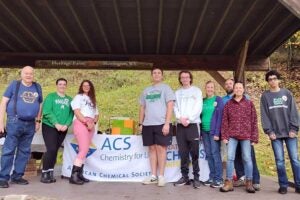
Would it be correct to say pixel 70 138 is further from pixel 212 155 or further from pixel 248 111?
pixel 248 111

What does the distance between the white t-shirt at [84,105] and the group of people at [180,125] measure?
0.05ft

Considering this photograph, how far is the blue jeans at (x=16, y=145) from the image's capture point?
18.7 feet

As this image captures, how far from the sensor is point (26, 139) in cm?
589

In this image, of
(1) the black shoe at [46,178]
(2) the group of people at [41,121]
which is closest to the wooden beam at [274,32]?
(2) the group of people at [41,121]

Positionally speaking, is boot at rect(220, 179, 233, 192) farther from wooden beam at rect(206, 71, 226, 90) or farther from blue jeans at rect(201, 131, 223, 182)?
wooden beam at rect(206, 71, 226, 90)

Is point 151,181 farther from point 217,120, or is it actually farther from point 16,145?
point 16,145

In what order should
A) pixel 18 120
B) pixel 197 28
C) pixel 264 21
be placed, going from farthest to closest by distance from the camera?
pixel 197 28
pixel 264 21
pixel 18 120

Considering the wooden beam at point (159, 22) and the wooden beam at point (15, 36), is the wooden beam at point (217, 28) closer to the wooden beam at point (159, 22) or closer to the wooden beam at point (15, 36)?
the wooden beam at point (159, 22)

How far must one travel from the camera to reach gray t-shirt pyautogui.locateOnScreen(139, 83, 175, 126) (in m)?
6.01

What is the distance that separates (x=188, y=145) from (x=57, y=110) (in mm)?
2209

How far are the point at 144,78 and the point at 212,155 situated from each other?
630 inches

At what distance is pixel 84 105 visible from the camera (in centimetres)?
631

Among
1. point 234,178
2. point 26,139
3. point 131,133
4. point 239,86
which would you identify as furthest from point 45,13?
point 234,178

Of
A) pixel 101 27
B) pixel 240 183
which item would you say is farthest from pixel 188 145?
pixel 101 27
